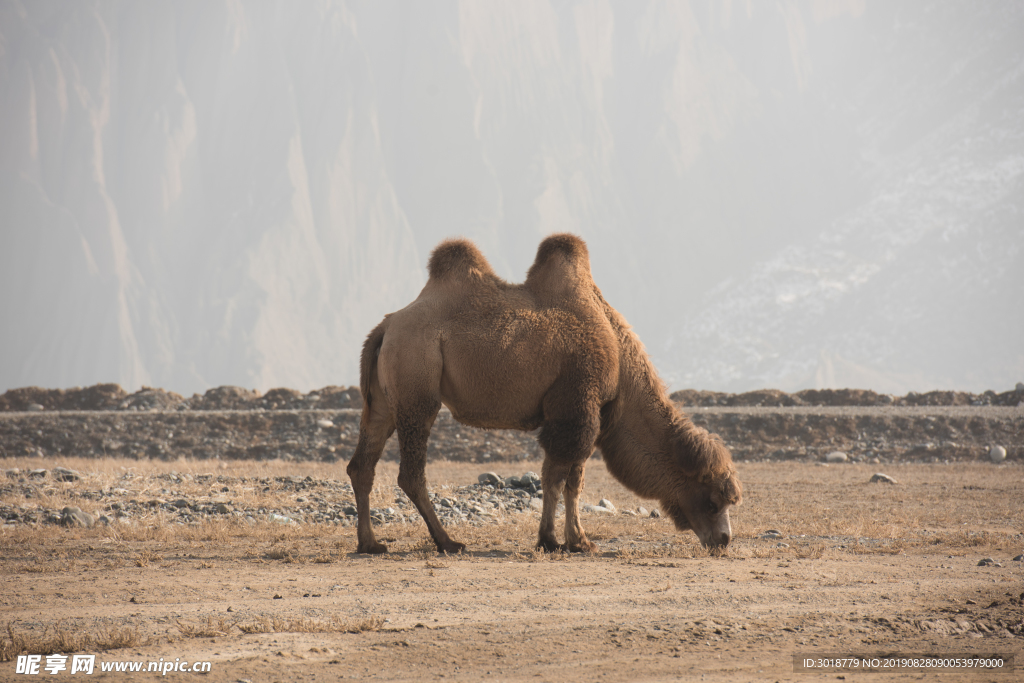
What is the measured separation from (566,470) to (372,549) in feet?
7.37

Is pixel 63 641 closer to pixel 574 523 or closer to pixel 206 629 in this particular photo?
pixel 206 629

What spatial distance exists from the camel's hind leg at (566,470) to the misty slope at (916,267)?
6642 cm

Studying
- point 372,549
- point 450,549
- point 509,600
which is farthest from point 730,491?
point 372,549

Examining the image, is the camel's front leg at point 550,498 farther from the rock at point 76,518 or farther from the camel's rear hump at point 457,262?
the rock at point 76,518

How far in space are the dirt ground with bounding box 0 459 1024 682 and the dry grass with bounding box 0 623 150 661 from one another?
0.02m

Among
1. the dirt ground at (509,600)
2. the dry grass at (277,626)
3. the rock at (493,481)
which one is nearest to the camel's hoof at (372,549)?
the dirt ground at (509,600)

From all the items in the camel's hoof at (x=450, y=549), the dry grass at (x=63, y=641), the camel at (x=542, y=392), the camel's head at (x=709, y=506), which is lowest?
the dry grass at (x=63, y=641)

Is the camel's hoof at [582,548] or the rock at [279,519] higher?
the camel's hoof at [582,548]

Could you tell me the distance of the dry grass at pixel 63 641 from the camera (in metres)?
5.47

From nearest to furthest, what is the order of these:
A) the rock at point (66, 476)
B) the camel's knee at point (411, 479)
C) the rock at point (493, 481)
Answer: the camel's knee at point (411, 479) < the rock at point (493, 481) < the rock at point (66, 476)

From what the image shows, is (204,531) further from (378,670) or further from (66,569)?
(378,670)

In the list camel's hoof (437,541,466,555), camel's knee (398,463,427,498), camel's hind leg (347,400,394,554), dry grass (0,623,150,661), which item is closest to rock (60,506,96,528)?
camel's hind leg (347,400,394,554)

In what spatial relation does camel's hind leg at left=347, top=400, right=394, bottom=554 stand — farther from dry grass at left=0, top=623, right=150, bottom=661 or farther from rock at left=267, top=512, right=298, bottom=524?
dry grass at left=0, top=623, right=150, bottom=661

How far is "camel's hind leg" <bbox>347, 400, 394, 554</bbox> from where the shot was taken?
9305mm
